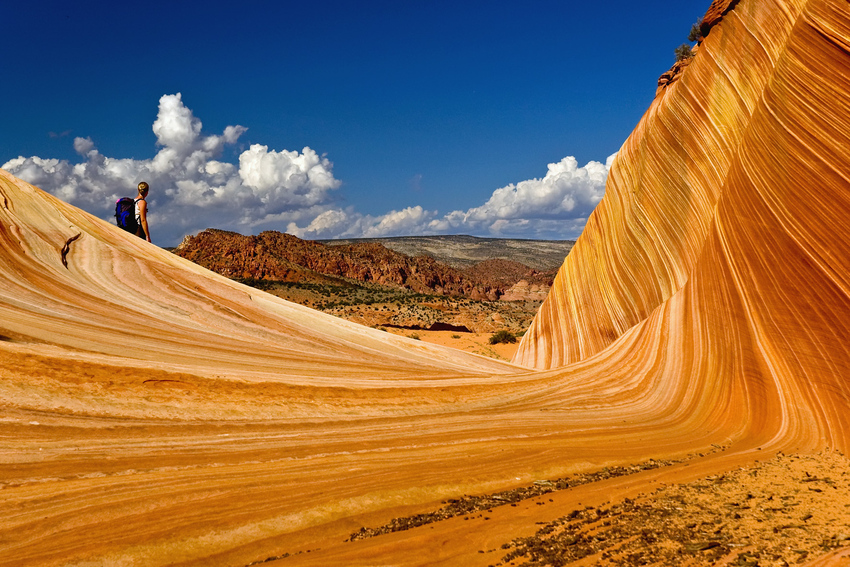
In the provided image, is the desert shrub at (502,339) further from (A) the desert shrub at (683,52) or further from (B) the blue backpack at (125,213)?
(B) the blue backpack at (125,213)

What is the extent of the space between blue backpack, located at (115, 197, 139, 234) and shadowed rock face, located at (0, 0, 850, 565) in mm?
1137

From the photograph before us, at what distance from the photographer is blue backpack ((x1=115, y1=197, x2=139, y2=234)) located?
27.5ft

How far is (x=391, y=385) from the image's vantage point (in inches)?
199

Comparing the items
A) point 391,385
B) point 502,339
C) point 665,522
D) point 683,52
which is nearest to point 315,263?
point 502,339

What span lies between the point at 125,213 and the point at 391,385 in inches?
239

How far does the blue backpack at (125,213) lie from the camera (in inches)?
329

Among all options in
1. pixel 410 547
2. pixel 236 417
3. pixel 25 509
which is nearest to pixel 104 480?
pixel 25 509

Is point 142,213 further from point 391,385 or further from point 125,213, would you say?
point 391,385

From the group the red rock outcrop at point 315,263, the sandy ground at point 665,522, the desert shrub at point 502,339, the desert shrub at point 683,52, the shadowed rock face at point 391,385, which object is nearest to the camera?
the sandy ground at point 665,522

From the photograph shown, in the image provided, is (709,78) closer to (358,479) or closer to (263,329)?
(263,329)

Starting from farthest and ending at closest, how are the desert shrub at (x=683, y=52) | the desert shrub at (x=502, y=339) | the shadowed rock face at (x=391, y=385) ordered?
1. the desert shrub at (x=502, y=339)
2. the desert shrub at (x=683, y=52)
3. the shadowed rock face at (x=391, y=385)

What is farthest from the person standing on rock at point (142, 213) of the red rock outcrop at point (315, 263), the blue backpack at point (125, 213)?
the red rock outcrop at point (315, 263)

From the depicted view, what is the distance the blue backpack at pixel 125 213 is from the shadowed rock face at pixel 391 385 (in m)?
1.14

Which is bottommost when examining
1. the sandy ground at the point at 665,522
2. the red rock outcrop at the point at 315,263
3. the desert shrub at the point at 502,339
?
the desert shrub at the point at 502,339
